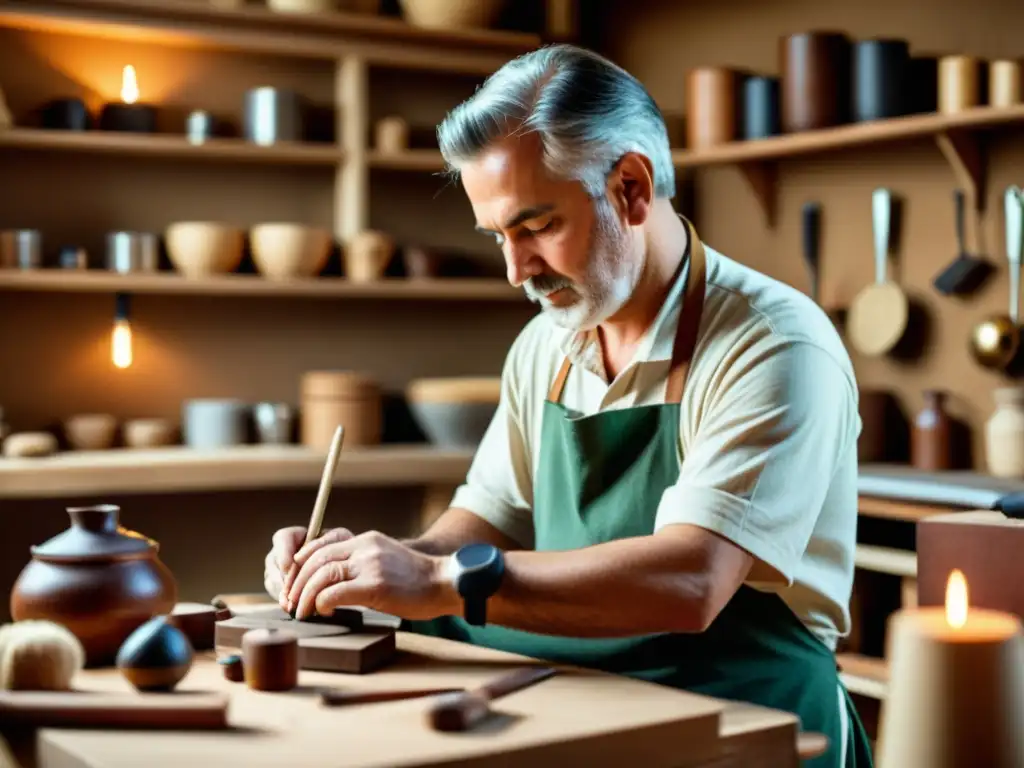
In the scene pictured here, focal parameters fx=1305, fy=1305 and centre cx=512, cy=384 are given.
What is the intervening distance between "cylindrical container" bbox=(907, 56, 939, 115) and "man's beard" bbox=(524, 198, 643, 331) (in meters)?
2.18

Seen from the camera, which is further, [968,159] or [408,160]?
[408,160]

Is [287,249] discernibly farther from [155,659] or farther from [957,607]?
[957,607]

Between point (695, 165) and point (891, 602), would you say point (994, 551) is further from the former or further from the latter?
point (695, 165)

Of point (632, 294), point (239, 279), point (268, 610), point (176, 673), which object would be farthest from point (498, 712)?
point (239, 279)

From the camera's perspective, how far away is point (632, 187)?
6.61ft

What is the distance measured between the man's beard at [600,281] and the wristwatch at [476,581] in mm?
540

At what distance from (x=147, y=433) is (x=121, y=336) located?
335 mm

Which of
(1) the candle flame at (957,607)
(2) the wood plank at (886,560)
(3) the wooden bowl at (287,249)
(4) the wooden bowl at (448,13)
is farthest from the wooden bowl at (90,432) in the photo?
(1) the candle flame at (957,607)

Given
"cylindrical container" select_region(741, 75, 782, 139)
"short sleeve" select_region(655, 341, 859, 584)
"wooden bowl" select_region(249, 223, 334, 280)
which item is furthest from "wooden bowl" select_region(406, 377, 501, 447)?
"short sleeve" select_region(655, 341, 859, 584)

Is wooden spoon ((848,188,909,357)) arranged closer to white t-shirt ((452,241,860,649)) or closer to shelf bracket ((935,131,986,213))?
shelf bracket ((935,131,986,213))

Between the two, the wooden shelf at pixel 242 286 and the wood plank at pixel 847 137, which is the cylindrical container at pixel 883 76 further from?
the wooden shelf at pixel 242 286

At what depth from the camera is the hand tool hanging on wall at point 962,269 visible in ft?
12.2

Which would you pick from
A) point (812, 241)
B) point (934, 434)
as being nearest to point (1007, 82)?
point (812, 241)

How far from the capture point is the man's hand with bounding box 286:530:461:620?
1.60 m
